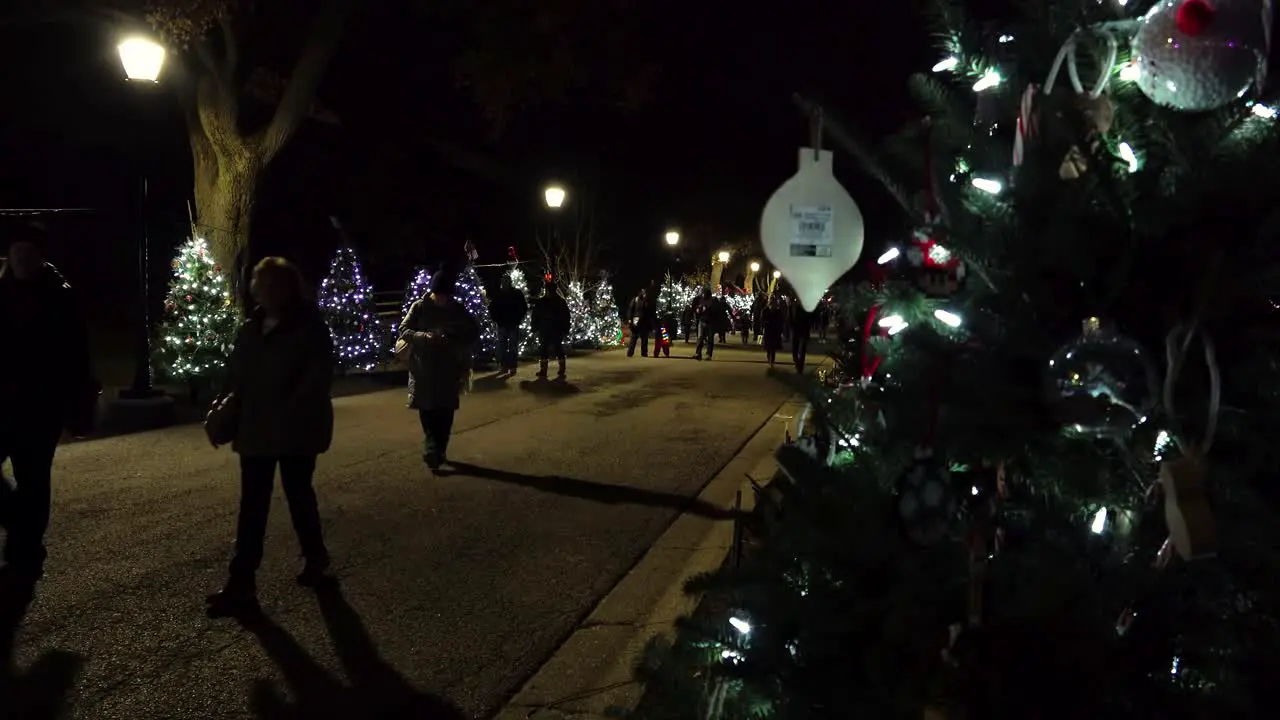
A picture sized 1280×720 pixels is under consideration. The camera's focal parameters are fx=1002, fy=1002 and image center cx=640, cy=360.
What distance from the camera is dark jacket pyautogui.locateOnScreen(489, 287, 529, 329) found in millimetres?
16844

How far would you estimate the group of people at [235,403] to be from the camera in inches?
195

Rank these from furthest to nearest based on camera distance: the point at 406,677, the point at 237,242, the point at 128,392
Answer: the point at 237,242 < the point at 128,392 < the point at 406,677

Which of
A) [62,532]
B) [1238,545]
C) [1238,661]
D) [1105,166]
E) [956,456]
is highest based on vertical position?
[1105,166]

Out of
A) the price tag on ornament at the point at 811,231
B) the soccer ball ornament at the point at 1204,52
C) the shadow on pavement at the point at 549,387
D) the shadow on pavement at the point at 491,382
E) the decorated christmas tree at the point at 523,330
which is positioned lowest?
the shadow on pavement at the point at 491,382

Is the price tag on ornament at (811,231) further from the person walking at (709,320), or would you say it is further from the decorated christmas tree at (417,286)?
the person walking at (709,320)

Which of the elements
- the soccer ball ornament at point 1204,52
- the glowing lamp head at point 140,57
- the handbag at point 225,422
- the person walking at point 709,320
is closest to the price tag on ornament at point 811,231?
the soccer ball ornament at point 1204,52

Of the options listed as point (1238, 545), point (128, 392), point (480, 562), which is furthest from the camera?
point (128, 392)

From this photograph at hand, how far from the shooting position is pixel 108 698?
3.98 meters

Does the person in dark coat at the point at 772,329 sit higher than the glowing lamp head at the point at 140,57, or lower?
lower

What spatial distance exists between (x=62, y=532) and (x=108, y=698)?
299 cm

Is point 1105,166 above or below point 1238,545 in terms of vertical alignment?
above

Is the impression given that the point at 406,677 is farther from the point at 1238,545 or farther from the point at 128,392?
the point at 128,392

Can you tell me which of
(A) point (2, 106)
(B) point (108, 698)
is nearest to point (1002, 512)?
(B) point (108, 698)

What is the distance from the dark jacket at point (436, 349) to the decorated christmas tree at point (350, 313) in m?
8.97
